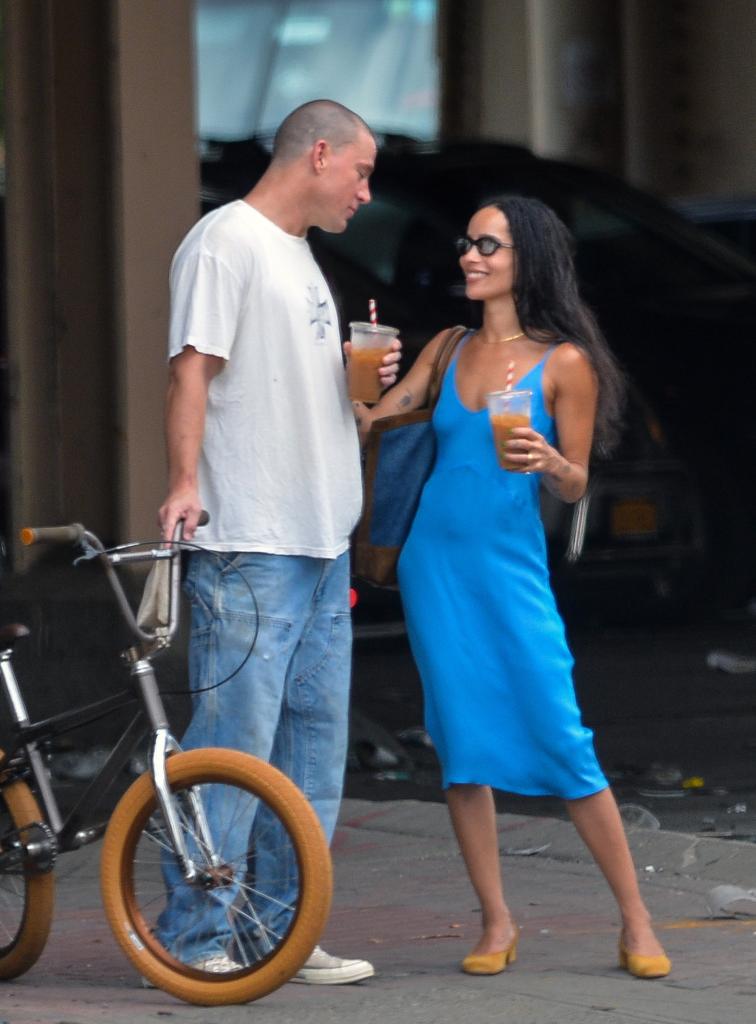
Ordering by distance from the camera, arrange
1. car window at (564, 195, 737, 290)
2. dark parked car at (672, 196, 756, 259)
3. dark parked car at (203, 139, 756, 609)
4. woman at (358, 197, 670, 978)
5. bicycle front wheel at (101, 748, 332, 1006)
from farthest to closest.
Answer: dark parked car at (672, 196, 756, 259) < car window at (564, 195, 737, 290) < dark parked car at (203, 139, 756, 609) < woman at (358, 197, 670, 978) < bicycle front wheel at (101, 748, 332, 1006)

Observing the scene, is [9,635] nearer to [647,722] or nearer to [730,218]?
[647,722]

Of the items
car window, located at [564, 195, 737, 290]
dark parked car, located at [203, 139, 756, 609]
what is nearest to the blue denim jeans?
dark parked car, located at [203, 139, 756, 609]

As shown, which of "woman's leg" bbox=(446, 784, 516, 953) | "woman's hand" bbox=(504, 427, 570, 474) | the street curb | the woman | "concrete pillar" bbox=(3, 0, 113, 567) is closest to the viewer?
"woman's hand" bbox=(504, 427, 570, 474)

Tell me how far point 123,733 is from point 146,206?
3.36 metres

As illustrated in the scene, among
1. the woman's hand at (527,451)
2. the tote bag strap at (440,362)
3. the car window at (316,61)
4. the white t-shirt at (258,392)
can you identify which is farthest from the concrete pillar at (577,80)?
the woman's hand at (527,451)

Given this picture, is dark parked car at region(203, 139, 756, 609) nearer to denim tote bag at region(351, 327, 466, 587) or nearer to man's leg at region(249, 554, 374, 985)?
denim tote bag at region(351, 327, 466, 587)

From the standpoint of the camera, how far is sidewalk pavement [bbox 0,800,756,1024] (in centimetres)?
456

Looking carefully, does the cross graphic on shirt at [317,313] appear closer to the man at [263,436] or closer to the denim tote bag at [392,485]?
the man at [263,436]

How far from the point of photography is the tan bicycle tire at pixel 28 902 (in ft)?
16.1

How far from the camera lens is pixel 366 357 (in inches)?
189

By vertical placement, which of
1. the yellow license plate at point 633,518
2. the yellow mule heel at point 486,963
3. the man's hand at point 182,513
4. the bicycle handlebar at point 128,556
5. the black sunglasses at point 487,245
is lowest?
the yellow mule heel at point 486,963

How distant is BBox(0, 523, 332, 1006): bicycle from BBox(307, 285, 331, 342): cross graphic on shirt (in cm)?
62

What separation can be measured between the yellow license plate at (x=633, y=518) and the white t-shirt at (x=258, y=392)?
4.96 m

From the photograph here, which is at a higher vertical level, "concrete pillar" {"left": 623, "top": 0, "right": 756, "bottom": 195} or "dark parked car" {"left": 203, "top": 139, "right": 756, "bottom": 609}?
"concrete pillar" {"left": 623, "top": 0, "right": 756, "bottom": 195}
